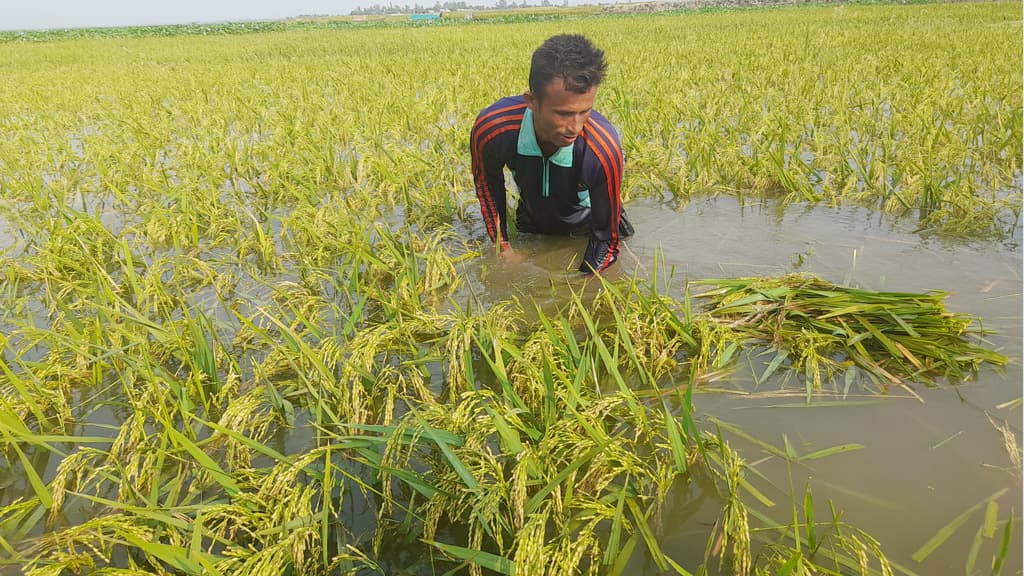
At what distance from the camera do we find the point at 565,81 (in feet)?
7.00

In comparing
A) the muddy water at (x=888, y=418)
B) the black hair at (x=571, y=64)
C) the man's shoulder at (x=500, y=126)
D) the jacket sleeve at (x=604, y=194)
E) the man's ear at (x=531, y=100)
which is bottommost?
the muddy water at (x=888, y=418)

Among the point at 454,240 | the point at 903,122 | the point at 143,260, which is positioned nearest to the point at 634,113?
the point at 903,122

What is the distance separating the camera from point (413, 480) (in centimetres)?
127

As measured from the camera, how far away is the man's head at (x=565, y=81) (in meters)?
2.12

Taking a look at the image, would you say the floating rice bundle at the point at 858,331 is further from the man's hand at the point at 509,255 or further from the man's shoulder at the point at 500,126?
the man's shoulder at the point at 500,126

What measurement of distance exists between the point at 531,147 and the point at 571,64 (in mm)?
657

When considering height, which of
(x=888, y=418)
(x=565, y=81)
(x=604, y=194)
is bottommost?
(x=888, y=418)

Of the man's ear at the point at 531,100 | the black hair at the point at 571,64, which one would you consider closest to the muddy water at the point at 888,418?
the man's ear at the point at 531,100

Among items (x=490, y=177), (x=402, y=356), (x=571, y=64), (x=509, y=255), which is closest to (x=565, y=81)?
(x=571, y=64)

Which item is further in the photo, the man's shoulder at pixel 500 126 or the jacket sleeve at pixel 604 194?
the man's shoulder at pixel 500 126

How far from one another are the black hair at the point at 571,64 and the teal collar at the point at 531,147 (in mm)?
427

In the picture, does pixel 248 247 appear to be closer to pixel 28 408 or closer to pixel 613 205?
pixel 28 408

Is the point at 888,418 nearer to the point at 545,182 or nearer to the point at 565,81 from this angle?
the point at 565,81

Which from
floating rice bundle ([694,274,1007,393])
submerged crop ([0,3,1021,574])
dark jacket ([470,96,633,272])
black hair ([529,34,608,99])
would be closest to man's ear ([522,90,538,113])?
black hair ([529,34,608,99])
